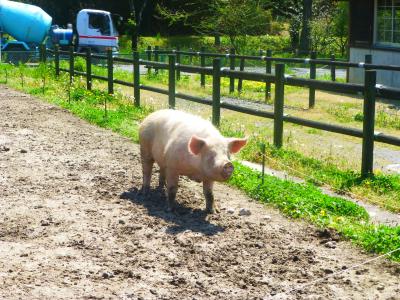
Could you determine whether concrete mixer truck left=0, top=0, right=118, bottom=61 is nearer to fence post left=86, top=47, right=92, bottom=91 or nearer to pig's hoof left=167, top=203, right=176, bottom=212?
fence post left=86, top=47, right=92, bottom=91

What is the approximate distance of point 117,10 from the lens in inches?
1820

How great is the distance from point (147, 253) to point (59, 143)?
525cm

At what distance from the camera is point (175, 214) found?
661 centimetres

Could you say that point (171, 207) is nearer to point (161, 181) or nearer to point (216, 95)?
point (161, 181)

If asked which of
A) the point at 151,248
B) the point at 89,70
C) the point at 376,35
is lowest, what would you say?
the point at 151,248

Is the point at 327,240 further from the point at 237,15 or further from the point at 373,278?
the point at 237,15


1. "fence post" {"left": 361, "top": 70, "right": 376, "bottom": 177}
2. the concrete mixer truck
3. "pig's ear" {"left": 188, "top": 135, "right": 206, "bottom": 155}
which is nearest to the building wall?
"fence post" {"left": 361, "top": 70, "right": 376, "bottom": 177}

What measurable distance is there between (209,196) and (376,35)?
1486cm

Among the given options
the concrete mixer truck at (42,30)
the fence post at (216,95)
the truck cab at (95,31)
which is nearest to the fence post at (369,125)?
the fence post at (216,95)

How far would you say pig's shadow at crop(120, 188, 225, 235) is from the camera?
614cm

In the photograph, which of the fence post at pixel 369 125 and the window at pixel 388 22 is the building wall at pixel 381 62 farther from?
the fence post at pixel 369 125

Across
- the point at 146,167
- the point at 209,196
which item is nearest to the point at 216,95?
the point at 146,167

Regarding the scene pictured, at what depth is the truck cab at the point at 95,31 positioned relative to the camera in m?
34.5

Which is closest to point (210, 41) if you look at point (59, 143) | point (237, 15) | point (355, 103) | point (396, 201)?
point (237, 15)
